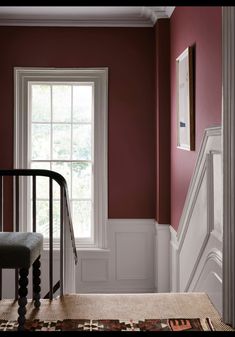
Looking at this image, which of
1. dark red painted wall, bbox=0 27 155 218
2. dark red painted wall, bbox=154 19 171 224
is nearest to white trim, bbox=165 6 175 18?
dark red painted wall, bbox=154 19 171 224

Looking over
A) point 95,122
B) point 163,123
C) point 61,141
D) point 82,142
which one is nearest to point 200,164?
point 163,123

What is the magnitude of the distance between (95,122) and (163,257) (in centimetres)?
164

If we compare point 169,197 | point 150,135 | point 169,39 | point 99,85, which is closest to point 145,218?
point 169,197

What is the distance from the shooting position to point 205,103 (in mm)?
3824

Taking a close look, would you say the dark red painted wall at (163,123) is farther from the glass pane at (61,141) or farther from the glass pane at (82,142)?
the glass pane at (61,141)

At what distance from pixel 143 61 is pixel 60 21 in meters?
1.00

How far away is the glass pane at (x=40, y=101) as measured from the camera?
20.1 ft

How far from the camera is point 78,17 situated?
19.5ft

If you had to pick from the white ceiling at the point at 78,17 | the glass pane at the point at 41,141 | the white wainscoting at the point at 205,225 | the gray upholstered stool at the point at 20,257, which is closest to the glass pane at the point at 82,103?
the glass pane at the point at 41,141

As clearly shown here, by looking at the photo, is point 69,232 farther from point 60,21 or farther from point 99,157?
point 60,21

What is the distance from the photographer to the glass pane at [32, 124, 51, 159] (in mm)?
6168

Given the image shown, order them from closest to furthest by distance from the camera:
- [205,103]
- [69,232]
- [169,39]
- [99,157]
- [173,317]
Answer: [173,317], [69,232], [205,103], [169,39], [99,157]

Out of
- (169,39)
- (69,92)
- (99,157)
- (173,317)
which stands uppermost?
(169,39)

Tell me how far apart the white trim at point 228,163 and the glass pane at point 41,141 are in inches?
144
